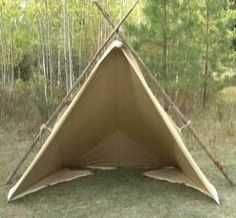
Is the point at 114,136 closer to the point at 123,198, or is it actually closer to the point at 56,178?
the point at 56,178

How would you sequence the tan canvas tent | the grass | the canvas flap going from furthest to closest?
the canvas flap, the tan canvas tent, the grass

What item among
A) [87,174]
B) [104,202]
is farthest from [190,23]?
[104,202]

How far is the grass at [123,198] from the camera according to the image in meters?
3.68

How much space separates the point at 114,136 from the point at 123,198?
75 cm

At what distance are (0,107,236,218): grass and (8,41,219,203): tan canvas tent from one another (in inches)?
3.6

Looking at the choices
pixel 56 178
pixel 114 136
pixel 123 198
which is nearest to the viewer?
pixel 123 198

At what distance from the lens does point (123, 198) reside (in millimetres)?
3949

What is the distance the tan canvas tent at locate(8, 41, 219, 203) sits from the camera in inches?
153

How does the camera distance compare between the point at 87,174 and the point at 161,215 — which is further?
the point at 87,174

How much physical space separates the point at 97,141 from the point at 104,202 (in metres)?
0.78

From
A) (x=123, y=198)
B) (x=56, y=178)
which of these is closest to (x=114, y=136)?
(x=56, y=178)

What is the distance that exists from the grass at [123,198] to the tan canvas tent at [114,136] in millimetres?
92

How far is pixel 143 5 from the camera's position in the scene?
256 inches

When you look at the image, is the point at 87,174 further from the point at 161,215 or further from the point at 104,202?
the point at 161,215
